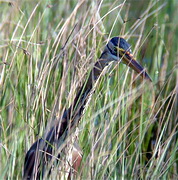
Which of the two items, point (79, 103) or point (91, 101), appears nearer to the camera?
point (79, 103)

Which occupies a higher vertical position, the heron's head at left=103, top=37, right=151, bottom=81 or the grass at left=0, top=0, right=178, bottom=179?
the heron's head at left=103, top=37, right=151, bottom=81

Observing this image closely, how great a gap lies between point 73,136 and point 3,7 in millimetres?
1433

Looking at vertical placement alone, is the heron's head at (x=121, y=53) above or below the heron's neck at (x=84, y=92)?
above

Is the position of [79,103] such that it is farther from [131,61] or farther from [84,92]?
[131,61]

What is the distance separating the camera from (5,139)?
2.42 metres

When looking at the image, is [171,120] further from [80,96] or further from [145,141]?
[80,96]

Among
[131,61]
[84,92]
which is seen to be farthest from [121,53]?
[84,92]

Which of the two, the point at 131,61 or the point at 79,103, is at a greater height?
the point at 131,61

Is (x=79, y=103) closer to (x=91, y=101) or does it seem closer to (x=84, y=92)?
(x=84, y=92)

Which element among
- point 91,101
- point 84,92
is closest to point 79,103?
point 84,92

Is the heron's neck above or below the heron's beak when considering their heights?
Result: below

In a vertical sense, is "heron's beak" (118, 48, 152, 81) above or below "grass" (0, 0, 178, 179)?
above

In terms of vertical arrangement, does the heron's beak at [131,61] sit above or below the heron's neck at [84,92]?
above

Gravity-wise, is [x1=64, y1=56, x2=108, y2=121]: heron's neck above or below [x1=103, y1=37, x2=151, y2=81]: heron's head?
below
